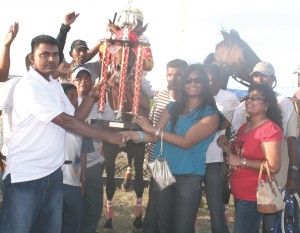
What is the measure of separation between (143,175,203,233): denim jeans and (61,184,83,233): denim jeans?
3.16 feet

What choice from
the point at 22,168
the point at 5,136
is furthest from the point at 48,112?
the point at 5,136

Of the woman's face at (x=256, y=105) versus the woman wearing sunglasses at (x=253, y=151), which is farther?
the woman's face at (x=256, y=105)

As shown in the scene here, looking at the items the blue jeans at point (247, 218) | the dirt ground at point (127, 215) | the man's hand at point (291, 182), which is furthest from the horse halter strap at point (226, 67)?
the blue jeans at point (247, 218)

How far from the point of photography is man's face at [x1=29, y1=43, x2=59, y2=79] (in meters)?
3.65

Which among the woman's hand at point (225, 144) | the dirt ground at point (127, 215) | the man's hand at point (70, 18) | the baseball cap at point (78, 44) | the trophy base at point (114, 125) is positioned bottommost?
the dirt ground at point (127, 215)

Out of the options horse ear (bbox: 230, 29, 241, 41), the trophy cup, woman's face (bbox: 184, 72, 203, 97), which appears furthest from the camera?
horse ear (bbox: 230, 29, 241, 41)

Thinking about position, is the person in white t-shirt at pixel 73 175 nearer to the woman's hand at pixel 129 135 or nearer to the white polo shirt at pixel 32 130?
the woman's hand at pixel 129 135

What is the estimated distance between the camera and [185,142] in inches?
155

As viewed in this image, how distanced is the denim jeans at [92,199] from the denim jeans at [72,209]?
0.60m

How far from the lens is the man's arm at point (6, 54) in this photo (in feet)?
12.4

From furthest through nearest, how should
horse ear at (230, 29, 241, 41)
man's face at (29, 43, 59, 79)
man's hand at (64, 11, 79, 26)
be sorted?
1. horse ear at (230, 29, 241, 41)
2. man's hand at (64, 11, 79, 26)
3. man's face at (29, 43, 59, 79)

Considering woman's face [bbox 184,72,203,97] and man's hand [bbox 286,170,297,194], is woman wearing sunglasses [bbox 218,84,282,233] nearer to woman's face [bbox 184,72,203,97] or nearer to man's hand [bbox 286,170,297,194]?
woman's face [bbox 184,72,203,97]

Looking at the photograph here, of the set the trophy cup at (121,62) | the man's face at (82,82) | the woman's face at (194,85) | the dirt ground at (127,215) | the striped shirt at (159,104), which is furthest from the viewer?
the dirt ground at (127,215)

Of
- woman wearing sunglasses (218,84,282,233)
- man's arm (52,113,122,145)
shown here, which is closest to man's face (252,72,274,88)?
woman wearing sunglasses (218,84,282,233)
